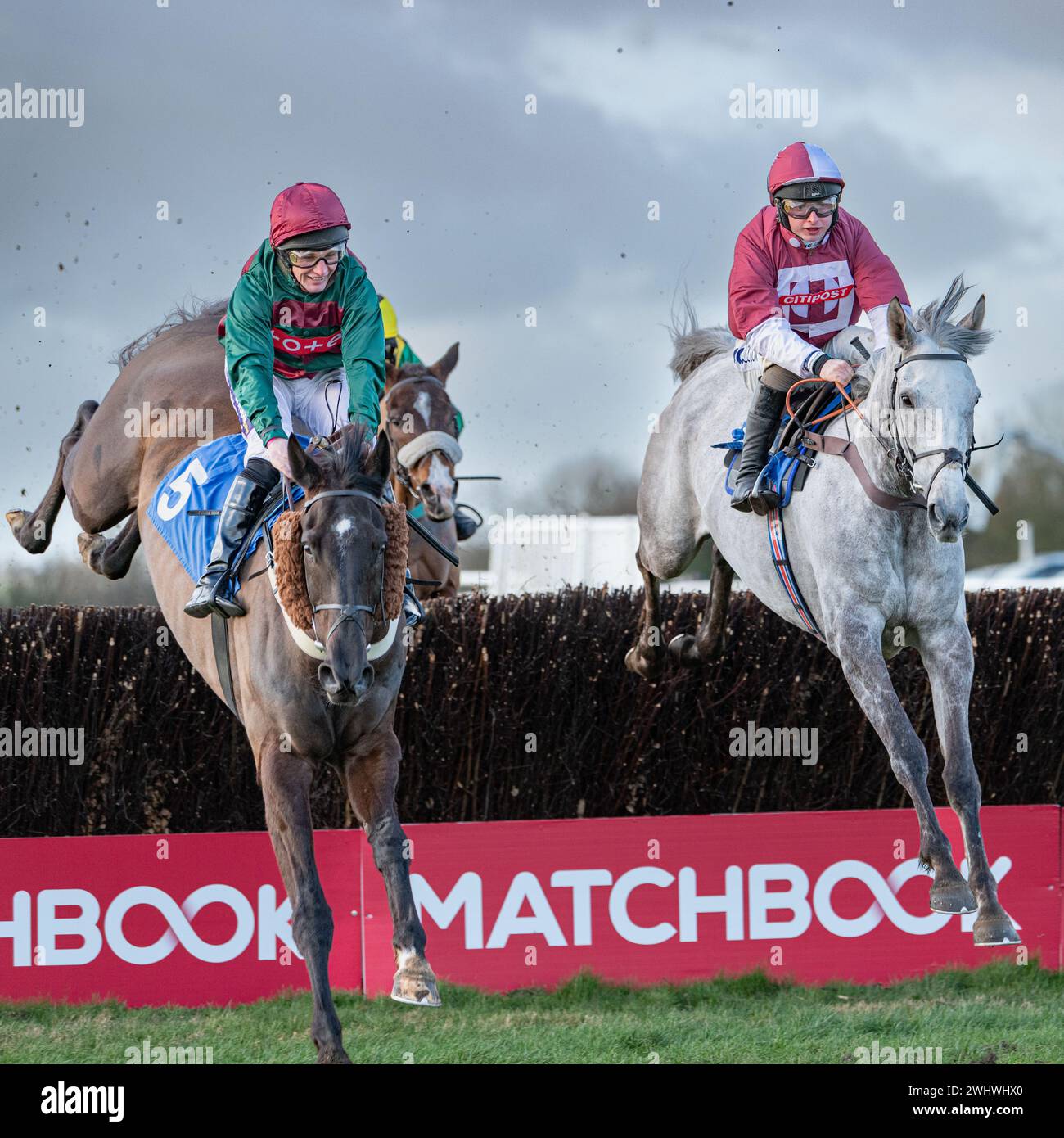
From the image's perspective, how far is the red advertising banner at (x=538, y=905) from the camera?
6.85 meters

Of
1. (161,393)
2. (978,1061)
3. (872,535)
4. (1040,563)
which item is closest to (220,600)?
(161,393)

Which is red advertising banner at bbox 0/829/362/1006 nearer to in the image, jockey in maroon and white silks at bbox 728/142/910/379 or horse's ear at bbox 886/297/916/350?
jockey in maroon and white silks at bbox 728/142/910/379

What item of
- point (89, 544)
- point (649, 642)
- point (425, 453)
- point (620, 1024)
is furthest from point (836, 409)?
point (89, 544)

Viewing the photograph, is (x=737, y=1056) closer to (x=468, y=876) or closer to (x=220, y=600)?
(x=468, y=876)

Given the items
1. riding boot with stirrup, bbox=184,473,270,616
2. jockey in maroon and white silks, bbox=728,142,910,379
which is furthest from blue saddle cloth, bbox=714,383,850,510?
riding boot with stirrup, bbox=184,473,270,616

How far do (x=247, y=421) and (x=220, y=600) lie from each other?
27.4 inches

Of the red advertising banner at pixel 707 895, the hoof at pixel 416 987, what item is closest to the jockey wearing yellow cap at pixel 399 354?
Answer: the red advertising banner at pixel 707 895

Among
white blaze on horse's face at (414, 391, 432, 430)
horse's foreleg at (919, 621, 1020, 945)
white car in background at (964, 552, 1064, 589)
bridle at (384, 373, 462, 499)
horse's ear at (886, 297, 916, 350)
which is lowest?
horse's foreleg at (919, 621, 1020, 945)

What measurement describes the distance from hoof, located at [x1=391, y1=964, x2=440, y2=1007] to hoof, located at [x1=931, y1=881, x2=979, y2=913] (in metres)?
1.69

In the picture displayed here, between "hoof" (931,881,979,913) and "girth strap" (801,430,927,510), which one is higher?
"girth strap" (801,430,927,510)

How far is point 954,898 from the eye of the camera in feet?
16.9

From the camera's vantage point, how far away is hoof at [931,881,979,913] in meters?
5.15

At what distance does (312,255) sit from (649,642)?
2542 millimetres
